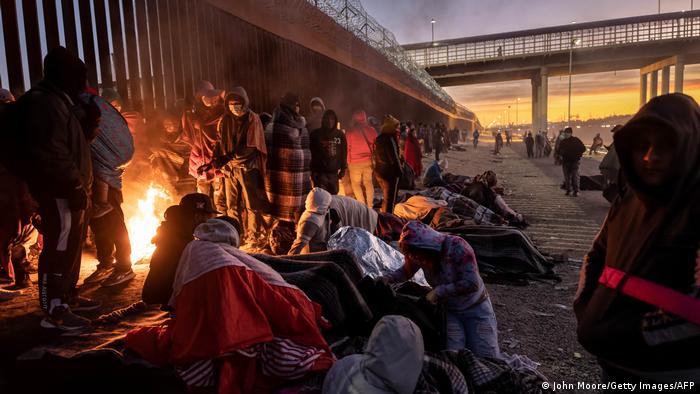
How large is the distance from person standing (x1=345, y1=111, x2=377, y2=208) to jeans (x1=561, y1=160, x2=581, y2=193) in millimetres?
6515

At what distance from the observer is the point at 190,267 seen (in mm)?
2365

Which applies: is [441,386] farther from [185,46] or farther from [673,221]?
[185,46]

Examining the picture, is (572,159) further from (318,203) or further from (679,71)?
(679,71)

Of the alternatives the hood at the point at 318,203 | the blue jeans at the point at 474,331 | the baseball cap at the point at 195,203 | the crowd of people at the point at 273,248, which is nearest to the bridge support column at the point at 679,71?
the crowd of people at the point at 273,248

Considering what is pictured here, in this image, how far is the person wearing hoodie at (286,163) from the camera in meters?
6.34

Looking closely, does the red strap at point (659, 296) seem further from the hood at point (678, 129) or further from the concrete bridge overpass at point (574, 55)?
the concrete bridge overpass at point (574, 55)

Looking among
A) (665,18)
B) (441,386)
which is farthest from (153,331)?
(665,18)

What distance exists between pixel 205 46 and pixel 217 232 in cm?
552

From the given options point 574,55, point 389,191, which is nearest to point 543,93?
point 574,55

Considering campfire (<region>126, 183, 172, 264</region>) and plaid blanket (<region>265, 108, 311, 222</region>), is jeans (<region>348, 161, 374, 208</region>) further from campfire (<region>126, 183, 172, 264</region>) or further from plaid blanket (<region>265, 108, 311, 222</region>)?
campfire (<region>126, 183, 172, 264</region>)

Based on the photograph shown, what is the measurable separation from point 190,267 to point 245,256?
28 centimetres

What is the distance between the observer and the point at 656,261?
1.51 meters

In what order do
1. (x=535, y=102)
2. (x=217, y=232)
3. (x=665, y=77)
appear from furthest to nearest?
(x=535, y=102) < (x=665, y=77) < (x=217, y=232)

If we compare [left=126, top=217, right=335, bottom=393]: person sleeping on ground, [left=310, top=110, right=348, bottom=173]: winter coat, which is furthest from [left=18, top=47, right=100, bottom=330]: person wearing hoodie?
[left=310, top=110, right=348, bottom=173]: winter coat
